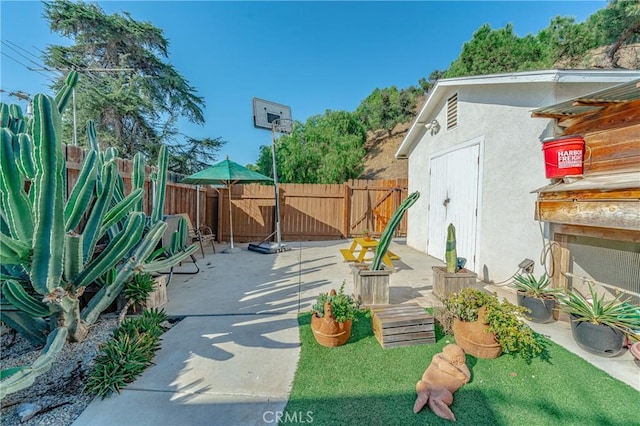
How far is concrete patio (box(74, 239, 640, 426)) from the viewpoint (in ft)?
6.08

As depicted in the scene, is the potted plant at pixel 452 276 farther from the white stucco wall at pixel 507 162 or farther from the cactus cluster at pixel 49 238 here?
the cactus cluster at pixel 49 238

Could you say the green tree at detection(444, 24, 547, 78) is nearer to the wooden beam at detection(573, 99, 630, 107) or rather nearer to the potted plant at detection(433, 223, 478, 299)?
the wooden beam at detection(573, 99, 630, 107)

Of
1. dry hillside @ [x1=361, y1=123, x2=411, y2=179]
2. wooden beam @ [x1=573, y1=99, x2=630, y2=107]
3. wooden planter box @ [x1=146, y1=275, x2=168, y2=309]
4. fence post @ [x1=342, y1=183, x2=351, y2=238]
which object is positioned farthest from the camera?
dry hillside @ [x1=361, y1=123, x2=411, y2=179]

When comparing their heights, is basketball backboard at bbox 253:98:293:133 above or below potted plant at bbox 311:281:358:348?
above

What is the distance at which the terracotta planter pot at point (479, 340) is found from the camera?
2381mm

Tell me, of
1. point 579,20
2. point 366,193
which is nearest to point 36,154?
point 366,193

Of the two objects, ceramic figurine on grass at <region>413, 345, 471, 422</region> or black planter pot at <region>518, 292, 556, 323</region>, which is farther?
black planter pot at <region>518, 292, 556, 323</region>

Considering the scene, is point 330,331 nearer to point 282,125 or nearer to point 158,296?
point 158,296

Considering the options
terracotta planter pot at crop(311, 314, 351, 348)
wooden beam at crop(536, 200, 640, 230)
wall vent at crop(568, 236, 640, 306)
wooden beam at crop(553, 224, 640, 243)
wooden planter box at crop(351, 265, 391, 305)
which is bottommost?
terracotta planter pot at crop(311, 314, 351, 348)

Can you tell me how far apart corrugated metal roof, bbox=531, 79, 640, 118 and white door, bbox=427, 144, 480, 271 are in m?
1.48

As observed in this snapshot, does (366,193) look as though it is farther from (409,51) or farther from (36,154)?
(409,51)

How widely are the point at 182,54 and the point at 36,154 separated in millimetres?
16106

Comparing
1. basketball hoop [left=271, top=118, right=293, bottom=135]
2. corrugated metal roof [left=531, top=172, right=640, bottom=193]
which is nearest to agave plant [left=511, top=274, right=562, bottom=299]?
corrugated metal roof [left=531, top=172, right=640, bottom=193]

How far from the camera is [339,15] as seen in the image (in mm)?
9539
